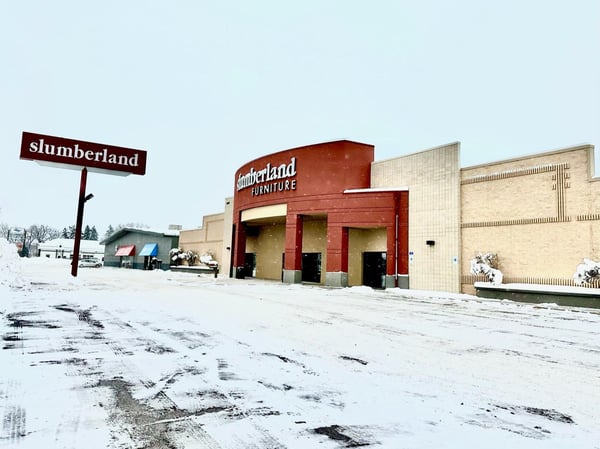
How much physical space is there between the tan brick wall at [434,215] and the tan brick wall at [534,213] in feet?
1.82

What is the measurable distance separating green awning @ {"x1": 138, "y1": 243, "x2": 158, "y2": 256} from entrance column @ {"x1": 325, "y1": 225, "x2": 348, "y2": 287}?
35.2 metres

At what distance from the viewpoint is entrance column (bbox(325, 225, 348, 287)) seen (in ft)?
84.5

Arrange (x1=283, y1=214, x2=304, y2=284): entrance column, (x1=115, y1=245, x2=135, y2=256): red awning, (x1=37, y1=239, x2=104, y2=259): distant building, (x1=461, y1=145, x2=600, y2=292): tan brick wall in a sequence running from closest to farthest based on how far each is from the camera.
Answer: (x1=461, y1=145, x2=600, y2=292): tan brick wall, (x1=283, y1=214, x2=304, y2=284): entrance column, (x1=115, y1=245, x2=135, y2=256): red awning, (x1=37, y1=239, x2=104, y2=259): distant building

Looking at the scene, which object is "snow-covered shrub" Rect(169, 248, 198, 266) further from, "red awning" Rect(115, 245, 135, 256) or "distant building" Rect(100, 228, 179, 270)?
"red awning" Rect(115, 245, 135, 256)

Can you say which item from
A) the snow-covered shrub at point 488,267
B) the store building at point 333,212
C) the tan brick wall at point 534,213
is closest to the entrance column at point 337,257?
the store building at point 333,212

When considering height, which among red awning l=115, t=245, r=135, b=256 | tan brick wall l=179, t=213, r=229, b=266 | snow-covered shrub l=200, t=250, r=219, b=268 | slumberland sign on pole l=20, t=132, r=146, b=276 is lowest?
snow-covered shrub l=200, t=250, r=219, b=268

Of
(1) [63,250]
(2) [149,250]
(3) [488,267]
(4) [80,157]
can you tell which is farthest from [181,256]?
(1) [63,250]

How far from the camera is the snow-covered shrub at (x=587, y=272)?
15547 mm

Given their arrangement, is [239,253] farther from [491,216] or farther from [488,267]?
[488,267]

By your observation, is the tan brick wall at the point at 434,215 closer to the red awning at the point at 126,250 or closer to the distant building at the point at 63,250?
the red awning at the point at 126,250

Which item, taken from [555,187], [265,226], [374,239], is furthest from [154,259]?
[555,187]

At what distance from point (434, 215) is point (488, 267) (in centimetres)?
453

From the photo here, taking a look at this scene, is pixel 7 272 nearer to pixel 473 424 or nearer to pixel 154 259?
pixel 473 424

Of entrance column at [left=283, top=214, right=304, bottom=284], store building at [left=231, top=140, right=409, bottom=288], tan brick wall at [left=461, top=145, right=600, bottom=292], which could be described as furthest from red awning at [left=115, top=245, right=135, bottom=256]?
tan brick wall at [left=461, top=145, right=600, bottom=292]
